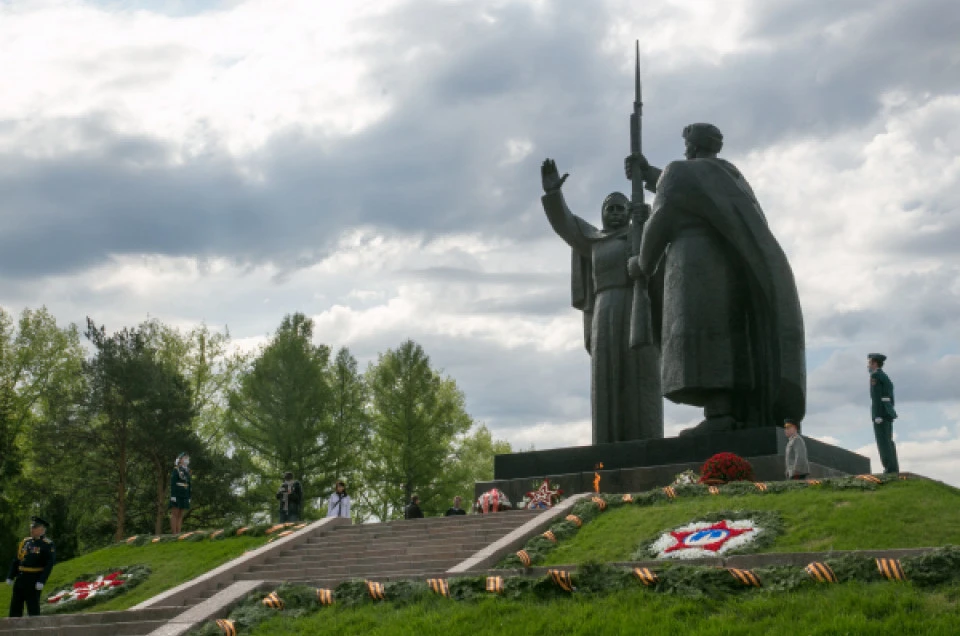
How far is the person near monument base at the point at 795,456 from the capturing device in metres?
13.6

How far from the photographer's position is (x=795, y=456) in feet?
44.9

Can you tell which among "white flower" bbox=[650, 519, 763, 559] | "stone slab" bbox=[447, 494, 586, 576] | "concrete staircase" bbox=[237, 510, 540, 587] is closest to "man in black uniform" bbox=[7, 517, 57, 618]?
"concrete staircase" bbox=[237, 510, 540, 587]

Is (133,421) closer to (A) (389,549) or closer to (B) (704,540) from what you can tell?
(A) (389,549)

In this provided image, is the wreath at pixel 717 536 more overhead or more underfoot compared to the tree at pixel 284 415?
more underfoot

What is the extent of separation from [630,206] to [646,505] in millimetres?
7713

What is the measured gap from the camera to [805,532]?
Result: 34.4ft

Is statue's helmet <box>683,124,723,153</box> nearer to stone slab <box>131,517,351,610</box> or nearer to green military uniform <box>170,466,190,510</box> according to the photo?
stone slab <box>131,517,351,610</box>

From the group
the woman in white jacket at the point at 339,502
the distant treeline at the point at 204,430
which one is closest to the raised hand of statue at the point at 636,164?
the woman in white jacket at the point at 339,502

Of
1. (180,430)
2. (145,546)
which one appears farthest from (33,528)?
(180,430)

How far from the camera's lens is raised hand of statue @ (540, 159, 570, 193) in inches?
768

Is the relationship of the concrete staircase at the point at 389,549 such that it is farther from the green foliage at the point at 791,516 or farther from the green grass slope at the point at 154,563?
the green grass slope at the point at 154,563

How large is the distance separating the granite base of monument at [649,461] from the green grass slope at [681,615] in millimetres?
6508

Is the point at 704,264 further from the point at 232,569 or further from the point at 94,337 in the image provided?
the point at 94,337

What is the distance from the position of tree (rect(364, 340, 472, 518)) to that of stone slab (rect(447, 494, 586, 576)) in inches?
800
